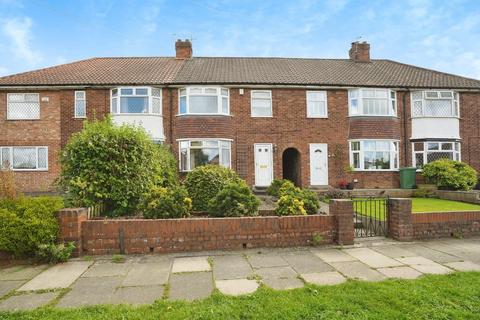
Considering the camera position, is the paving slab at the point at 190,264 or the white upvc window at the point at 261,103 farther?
the white upvc window at the point at 261,103

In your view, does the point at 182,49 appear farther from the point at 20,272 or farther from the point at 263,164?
the point at 20,272

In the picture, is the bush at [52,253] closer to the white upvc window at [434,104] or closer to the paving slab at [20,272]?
the paving slab at [20,272]

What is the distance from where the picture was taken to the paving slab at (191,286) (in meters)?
3.79

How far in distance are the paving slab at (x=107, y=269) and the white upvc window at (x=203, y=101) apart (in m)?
10.6

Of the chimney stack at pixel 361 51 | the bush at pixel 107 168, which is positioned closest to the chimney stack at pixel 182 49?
the chimney stack at pixel 361 51

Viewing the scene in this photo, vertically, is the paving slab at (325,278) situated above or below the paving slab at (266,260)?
above

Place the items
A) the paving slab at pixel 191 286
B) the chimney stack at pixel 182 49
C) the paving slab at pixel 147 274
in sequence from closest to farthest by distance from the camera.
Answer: the paving slab at pixel 191 286 → the paving slab at pixel 147 274 → the chimney stack at pixel 182 49

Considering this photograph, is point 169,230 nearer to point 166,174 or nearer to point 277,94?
point 166,174

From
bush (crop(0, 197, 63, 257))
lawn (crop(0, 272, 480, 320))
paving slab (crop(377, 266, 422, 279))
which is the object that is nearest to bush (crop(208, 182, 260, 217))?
lawn (crop(0, 272, 480, 320))

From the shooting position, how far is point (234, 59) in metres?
19.9

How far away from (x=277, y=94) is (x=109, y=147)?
1078cm

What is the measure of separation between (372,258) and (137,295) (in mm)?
4034

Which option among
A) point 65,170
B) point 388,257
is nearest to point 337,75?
point 388,257

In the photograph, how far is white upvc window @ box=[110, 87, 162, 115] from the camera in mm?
14992
